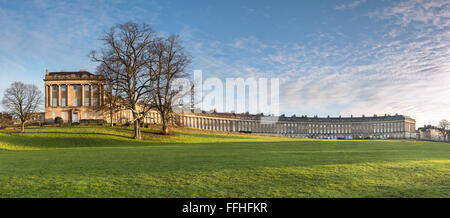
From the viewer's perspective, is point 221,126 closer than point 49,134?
No

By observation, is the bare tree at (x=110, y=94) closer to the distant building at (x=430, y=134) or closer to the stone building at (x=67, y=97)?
the stone building at (x=67, y=97)

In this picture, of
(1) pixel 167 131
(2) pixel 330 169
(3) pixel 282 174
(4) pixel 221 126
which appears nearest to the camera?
(3) pixel 282 174

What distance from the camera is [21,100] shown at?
5981 centimetres

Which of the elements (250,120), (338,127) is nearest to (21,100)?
(250,120)

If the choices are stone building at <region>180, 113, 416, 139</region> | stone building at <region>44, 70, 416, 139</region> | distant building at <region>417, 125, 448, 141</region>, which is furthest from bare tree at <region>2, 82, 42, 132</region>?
distant building at <region>417, 125, 448, 141</region>

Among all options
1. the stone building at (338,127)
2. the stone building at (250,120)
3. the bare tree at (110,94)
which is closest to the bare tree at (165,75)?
the bare tree at (110,94)

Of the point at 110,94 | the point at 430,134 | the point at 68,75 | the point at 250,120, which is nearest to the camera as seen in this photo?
the point at 110,94

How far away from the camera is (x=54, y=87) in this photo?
8031 centimetres

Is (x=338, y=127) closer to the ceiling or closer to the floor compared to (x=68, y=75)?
closer to the floor

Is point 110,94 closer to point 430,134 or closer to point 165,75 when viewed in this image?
point 165,75
